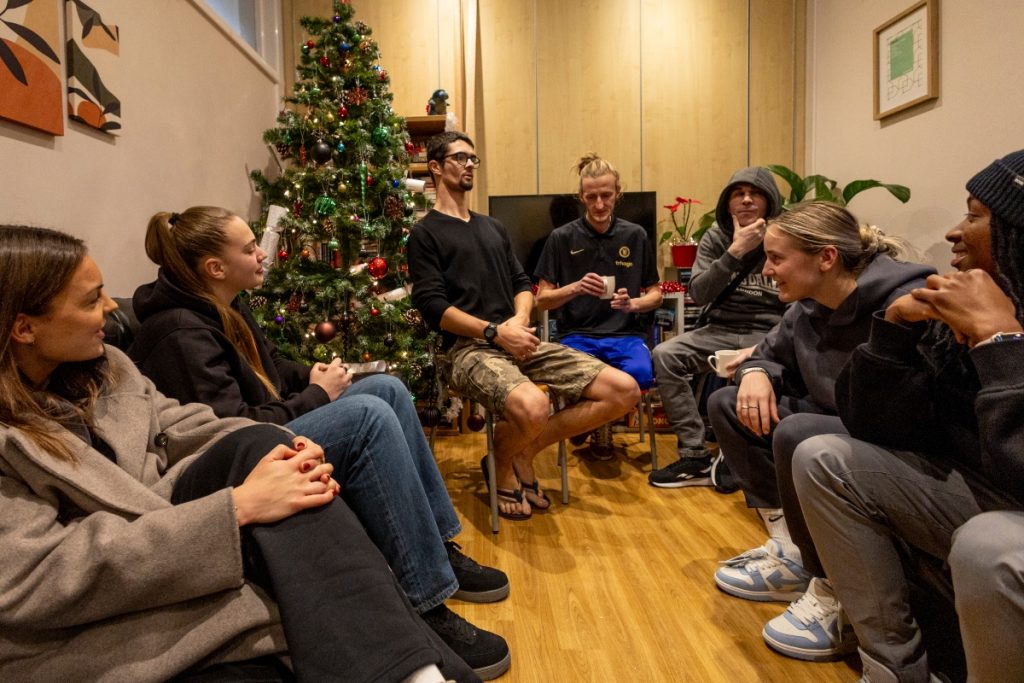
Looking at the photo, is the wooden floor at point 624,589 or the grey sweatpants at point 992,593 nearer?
the grey sweatpants at point 992,593

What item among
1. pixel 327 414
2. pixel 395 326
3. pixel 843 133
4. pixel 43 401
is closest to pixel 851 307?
pixel 327 414

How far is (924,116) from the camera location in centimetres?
345

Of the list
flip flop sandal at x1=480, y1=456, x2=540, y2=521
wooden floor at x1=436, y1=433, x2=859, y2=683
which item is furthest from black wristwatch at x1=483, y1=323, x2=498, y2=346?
wooden floor at x1=436, y1=433, x2=859, y2=683

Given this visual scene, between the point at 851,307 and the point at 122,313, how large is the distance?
6.18 feet

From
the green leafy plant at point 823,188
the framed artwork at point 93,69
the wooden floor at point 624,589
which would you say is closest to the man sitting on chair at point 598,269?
the wooden floor at point 624,589

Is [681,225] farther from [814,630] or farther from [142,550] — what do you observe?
[142,550]

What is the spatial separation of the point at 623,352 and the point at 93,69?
229cm

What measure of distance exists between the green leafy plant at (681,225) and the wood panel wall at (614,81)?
114 mm

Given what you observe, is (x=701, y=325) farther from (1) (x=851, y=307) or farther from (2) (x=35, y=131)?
(2) (x=35, y=131)

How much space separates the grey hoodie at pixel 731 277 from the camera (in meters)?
2.89

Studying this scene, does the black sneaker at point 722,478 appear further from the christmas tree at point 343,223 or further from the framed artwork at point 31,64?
the framed artwork at point 31,64

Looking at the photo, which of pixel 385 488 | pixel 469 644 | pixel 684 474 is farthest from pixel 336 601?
pixel 684 474

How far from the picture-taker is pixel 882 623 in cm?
134

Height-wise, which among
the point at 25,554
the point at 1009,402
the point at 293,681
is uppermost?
the point at 1009,402
